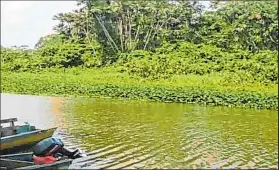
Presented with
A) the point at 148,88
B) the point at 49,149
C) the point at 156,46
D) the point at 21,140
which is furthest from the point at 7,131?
the point at 156,46

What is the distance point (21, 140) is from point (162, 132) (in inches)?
225

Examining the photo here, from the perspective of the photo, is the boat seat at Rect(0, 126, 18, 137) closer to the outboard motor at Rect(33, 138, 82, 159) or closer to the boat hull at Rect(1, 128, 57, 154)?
the boat hull at Rect(1, 128, 57, 154)

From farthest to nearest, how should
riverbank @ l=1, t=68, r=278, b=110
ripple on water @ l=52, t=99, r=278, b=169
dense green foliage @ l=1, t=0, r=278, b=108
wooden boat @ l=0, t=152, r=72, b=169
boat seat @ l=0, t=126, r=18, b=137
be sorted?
dense green foliage @ l=1, t=0, r=278, b=108, riverbank @ l=1, t=68, r=278, b=110, boat seat @ l=0, t=126, r=18, b=137, ripple on water @ l=52, t=99, r=278, b=169, wooden boat @ l=0, t=152, r=72, b=169

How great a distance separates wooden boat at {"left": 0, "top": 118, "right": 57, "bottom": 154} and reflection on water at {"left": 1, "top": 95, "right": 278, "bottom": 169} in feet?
4.67

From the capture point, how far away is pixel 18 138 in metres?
12.7

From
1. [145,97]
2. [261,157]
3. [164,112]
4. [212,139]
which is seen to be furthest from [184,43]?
[261,157]

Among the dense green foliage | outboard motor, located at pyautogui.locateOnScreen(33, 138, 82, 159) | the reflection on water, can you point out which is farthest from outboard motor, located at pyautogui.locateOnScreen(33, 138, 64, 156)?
the dense green foliage

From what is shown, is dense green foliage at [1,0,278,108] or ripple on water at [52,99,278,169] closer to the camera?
ripple on water at [52,99,278,169]

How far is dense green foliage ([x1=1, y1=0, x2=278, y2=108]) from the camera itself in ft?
105

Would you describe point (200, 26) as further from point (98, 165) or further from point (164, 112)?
point (98, 165)

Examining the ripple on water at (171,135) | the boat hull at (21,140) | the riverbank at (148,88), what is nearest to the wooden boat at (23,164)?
the boat hull at (21,140)

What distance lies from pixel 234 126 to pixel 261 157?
17.7 ft

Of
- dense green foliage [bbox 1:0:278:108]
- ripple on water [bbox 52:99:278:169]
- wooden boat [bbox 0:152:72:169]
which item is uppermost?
dense green foliage [bbox 1:0:278:108]

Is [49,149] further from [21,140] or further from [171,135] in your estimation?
[171,135]
